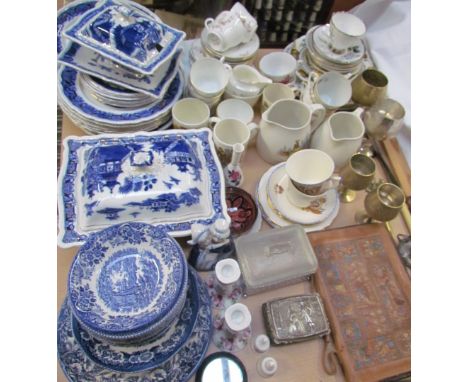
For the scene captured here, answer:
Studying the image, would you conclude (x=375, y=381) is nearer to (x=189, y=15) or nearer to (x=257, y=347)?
(x=257, y=347)

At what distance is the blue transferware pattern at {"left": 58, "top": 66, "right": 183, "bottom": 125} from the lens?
1.12 m

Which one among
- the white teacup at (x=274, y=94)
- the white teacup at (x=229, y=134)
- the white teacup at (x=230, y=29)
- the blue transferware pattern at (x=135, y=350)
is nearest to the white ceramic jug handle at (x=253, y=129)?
the white teacup at (x=229, y=134)

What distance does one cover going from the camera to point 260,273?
3.22 feet

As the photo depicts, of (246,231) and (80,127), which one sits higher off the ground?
(80,127)

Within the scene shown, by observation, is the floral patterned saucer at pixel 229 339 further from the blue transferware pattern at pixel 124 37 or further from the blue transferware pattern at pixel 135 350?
the blue transferware pattern at pixel 124 37

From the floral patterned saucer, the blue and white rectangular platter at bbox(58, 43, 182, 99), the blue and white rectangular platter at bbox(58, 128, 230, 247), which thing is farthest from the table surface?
the blue and white rectangular platter at bbox(58, 43, 182, 99)

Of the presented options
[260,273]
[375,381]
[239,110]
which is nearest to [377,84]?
[239,110]

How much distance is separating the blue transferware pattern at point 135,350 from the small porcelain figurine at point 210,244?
18 cm

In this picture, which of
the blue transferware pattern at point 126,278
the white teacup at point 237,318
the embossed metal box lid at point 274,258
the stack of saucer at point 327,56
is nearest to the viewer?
the blue transferware pattern at point 126,278

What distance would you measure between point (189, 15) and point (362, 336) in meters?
1.82

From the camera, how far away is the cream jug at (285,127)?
1128 mm

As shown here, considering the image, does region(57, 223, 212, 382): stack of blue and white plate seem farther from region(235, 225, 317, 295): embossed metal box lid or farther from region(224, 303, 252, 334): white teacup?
region(235, 225, 317, 295): embossed metal box lid

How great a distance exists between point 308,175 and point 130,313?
648 millimetres

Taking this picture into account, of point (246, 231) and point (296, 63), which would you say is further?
point (296, 63)
